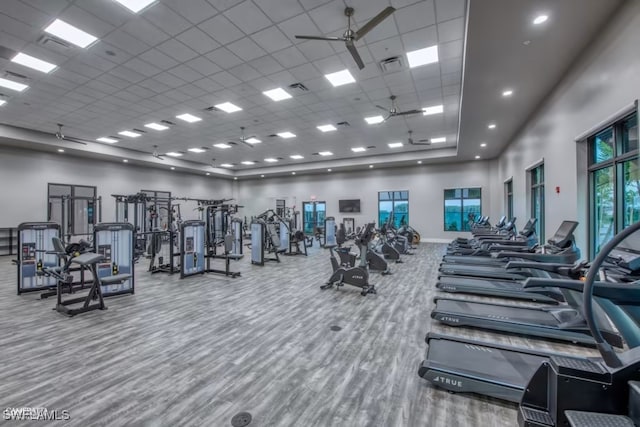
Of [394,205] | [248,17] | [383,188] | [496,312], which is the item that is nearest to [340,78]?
[248,17]

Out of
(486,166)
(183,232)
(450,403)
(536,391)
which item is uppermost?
(486,166)

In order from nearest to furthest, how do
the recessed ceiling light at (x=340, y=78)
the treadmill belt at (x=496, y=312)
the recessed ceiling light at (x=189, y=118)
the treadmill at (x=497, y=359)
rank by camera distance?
the treadmill at (x=497, y=359) → the treadmill belt at (x=496, y=312) → the recessed ceiling light at (x=340, y=78) → the recessed ceiling light at (x=189, y=118)

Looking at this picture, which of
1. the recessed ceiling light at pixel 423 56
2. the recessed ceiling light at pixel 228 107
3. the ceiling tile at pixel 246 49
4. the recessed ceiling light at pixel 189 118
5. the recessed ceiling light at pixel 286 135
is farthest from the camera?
the recessed ceiling light at pixel 286 135

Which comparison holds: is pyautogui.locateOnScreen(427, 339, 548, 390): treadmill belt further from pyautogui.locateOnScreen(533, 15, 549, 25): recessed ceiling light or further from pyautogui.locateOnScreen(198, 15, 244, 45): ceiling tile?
pyautogui.locateOnScreen(198, 15, 244, 45): ceiling tile

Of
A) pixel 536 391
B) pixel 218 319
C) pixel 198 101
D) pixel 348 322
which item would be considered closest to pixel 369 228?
pixel 348 322

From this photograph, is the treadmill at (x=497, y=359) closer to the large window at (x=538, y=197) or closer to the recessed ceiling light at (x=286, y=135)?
the large window at (x=538, y=197)

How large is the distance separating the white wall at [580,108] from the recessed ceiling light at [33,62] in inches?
315

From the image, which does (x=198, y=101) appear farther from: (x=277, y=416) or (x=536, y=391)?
(x=536, y=391)

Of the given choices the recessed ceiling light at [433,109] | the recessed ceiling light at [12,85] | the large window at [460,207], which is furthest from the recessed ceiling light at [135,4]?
the large window at [460,207]

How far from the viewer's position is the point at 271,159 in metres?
13.2

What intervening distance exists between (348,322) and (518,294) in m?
2.74

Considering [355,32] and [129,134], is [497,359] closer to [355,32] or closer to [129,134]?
[355,32]

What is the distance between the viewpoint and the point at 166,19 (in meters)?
3.75

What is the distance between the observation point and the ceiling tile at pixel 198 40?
4.04 meters
